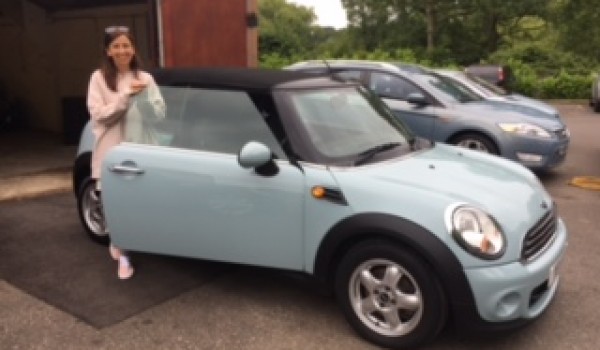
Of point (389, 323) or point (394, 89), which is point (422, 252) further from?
point (394, 89)

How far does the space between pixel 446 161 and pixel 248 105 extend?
1.34m

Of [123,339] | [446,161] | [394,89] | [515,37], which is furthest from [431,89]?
[515,37]

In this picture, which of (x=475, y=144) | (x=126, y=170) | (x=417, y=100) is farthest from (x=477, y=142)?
(x=126, y=170)

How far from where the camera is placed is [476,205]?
Answer: 3.47m

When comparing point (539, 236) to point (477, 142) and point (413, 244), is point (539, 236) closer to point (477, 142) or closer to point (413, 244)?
point (413, 244)

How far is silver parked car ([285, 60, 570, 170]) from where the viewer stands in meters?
7.71

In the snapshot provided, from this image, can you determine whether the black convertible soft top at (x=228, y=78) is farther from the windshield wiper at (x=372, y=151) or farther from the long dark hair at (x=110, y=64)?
the windshield wiper at (x=372, y=151)

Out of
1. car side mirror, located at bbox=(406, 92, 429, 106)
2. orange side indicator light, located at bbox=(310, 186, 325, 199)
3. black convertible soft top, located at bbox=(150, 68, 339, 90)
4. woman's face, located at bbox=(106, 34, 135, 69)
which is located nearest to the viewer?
orange side indicator light, located at bbox=(310, 186, 325, 199)

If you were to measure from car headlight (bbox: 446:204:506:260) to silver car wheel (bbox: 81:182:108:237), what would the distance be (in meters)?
3.09

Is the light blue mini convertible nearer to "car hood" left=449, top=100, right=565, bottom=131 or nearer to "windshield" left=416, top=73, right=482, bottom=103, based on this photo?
"car hood" left=449, top=100, right=565, bottom=131

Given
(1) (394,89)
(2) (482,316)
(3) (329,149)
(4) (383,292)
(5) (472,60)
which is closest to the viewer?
(2) (482,316)

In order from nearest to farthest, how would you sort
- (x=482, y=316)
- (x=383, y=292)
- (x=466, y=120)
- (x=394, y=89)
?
(x=482, y=316), (x=383, y=292), (x=466, y=120), (x=394, y=89)

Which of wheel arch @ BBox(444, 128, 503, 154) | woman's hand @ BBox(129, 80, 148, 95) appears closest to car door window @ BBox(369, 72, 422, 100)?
wheel arch @ BBox(444, 128, 503, 154)

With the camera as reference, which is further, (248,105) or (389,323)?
(248,105)
